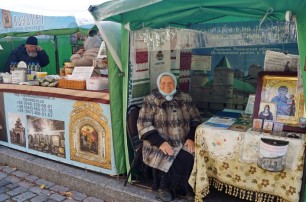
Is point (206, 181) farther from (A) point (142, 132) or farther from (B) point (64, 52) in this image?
(B) point (64, 52)

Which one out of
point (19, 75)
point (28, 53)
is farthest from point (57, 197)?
point (28, 53)

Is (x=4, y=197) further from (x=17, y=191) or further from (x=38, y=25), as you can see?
(x=38, y=25)

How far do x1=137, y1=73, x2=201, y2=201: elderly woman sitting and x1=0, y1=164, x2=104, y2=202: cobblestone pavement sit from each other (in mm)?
967

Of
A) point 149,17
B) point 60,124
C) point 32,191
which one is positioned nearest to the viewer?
point 149,17

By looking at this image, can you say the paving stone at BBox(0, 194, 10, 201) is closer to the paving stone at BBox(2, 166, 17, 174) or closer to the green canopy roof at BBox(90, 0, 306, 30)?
the paving stone at BBox(2, 166, 17, 174)

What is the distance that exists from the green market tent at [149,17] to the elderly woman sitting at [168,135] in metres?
0.38

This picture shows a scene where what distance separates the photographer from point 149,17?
2979mm

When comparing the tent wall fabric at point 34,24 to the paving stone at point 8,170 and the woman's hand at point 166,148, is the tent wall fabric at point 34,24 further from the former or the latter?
the woman's hand at point 166,148

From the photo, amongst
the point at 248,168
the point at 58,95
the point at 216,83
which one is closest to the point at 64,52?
the point at 58,95

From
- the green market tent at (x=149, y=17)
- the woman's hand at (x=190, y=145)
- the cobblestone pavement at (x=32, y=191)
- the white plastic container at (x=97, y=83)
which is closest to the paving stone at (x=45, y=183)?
the cobblestone pavement at (x=32, y=191)

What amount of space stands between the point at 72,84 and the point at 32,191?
146 centimetres

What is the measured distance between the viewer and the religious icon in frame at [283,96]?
270cm

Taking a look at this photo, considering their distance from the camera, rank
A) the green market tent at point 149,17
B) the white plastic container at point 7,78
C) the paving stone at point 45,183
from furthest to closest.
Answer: the white plastic container at point 7,78 → the paving stone at point 45,183 → the green market tent at point 149,17

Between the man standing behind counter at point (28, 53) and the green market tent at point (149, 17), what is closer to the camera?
the green market tent at point (149, 17)
